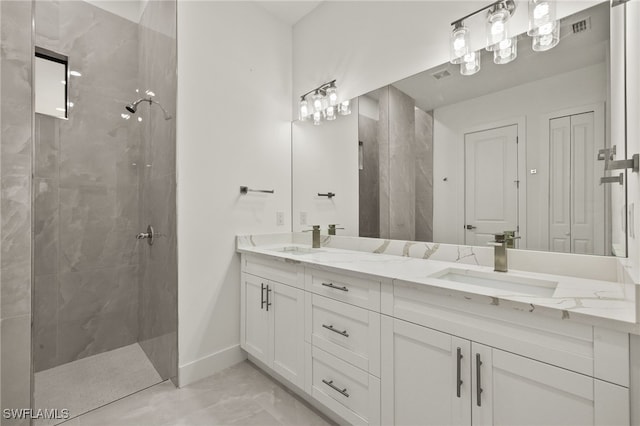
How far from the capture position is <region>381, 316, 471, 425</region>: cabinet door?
1041mm

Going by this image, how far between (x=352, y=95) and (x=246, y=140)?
0.90 metres

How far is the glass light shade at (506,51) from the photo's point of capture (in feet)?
4.66

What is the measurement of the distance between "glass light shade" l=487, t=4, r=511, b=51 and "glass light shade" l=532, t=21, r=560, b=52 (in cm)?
14

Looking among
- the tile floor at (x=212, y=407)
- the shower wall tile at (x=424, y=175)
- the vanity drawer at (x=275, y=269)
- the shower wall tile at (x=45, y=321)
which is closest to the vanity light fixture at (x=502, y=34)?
the shower wall tile at (x=424, y=175)

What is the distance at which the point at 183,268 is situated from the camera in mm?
1981

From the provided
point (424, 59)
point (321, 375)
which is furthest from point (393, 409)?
point (424, 59)

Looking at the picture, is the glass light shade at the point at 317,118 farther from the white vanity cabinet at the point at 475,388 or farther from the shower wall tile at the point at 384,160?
the white vanity cabinet at the point at 475,388

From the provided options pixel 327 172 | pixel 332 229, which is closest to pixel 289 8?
pixel 327 172

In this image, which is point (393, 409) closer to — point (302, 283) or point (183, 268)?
point (302, 283)

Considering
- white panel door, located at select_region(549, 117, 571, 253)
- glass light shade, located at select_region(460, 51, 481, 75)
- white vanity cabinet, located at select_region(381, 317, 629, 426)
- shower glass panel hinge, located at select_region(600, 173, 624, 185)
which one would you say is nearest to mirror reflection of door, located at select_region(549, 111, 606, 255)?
white panel door, located at select_region(549, 117, 571, 253)

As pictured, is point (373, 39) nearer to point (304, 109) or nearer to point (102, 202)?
point (304, 109)

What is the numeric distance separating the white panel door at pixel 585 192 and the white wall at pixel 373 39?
54cm

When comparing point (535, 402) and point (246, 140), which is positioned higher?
point (246, 140)

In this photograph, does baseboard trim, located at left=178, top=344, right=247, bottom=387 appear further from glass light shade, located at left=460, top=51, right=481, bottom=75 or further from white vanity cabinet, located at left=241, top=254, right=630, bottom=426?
glass light shade, located at left=460, top=51, right=481, bottom=75
